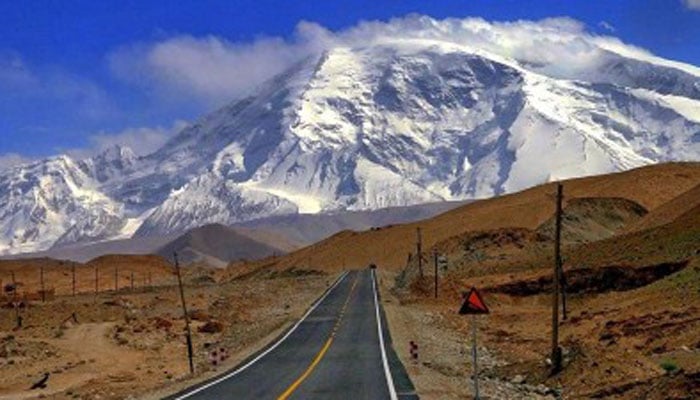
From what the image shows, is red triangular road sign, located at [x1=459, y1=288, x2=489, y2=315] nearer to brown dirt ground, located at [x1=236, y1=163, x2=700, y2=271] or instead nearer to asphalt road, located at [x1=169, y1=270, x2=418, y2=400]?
asphalt road, located at [x1=169, y1=270, x2=418, y2=400]

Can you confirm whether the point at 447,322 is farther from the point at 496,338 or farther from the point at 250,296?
the point at 250,296

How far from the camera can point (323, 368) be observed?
125ft

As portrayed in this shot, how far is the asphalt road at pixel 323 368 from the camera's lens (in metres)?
30.8

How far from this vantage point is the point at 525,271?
262ft

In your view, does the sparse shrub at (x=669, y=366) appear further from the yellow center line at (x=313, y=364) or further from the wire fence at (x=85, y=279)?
the wire fence at (x=85, y=279)

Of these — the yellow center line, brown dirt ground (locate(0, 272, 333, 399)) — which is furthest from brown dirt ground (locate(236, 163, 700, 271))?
the yellow center line

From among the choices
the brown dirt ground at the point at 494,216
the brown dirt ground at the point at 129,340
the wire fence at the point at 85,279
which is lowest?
the brown dirt ground at the point at 129,340

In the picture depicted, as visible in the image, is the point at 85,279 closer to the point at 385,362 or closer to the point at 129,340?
the point at 129,340

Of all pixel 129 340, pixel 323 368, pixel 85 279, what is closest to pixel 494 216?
pixel 85 279

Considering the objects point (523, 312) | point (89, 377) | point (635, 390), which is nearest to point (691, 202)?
point (523, 312)

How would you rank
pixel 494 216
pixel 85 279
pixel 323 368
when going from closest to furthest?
pixel 323 368
pixel 494 216
pixel 85 279

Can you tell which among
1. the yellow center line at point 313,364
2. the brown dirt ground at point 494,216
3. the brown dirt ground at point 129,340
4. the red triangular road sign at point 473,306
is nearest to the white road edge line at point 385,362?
the yellow center line at point 313,364

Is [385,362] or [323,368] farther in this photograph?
[385,362]

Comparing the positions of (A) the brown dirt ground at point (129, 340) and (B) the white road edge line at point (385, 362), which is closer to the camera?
(B) the white road edge line at point (385, 362)
